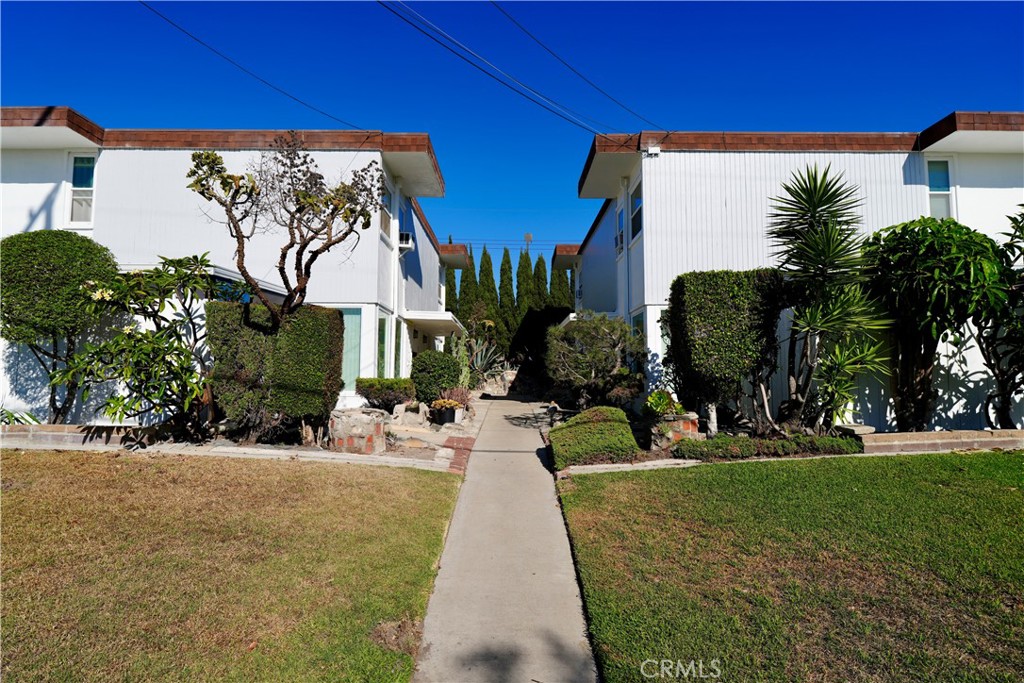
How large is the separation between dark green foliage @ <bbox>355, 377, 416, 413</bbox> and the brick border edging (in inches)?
79.5

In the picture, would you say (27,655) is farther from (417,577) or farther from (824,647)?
(824,647)

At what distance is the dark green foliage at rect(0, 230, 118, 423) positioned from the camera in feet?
26.4

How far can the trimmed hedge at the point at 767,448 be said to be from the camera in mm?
7523

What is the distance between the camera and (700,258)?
470 inches

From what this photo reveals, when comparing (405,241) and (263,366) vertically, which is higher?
(405,241)

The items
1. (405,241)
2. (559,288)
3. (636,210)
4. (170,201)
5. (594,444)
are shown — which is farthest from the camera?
(559,288)

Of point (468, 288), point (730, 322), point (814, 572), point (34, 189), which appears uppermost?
point (468, 288)

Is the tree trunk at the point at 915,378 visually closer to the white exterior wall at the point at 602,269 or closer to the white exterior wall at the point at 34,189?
the white exterior wall at the point at 602,269

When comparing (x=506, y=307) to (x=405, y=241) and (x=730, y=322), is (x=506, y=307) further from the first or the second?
(x=730, y=322)

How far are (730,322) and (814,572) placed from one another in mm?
4481

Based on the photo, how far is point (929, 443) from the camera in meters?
7.48

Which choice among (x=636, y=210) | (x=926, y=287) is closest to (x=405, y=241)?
(x=636, y=210)

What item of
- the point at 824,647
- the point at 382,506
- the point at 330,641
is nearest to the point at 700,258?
the point at 382,506

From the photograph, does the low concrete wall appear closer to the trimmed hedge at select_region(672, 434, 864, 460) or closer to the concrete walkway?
the trimmed hedge at select_region(672, 434, 864, 460)
